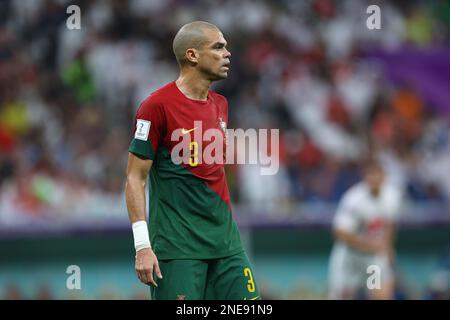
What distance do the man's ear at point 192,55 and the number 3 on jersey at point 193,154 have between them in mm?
530

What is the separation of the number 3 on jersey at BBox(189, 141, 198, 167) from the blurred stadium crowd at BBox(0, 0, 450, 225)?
6600 mm

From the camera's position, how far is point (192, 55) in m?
6.63

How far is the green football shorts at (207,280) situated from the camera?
639cm

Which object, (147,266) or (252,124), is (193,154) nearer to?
(147,266)

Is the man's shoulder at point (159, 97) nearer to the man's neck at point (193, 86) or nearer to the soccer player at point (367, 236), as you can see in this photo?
the man's neck at point (193, 86)

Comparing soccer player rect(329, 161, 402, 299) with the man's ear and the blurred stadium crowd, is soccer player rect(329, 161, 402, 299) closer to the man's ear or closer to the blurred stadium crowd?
the blurred stadium crowd

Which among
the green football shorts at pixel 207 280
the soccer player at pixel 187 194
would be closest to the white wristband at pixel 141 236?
the soccer player at pixel 187 194

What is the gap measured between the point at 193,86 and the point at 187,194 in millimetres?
705

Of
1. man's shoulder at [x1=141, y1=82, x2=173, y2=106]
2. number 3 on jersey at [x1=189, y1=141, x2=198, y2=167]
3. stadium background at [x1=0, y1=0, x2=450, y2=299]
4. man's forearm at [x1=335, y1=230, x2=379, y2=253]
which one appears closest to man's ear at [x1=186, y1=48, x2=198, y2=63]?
man's shoulder at [x1=141, y1=82, x2=173, y2=106]

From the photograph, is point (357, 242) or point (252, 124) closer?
point (357, 242)

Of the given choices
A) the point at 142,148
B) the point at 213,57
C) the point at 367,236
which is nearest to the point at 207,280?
the point at 142,148

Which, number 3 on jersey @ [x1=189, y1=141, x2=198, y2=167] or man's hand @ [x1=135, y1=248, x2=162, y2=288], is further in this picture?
number 3 on jersey @ [x1=189, y1=141, x2=198, y2=167]

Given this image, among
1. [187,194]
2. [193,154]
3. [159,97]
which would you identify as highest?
[159,97]

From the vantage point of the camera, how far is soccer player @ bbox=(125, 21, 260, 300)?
6449 mm
